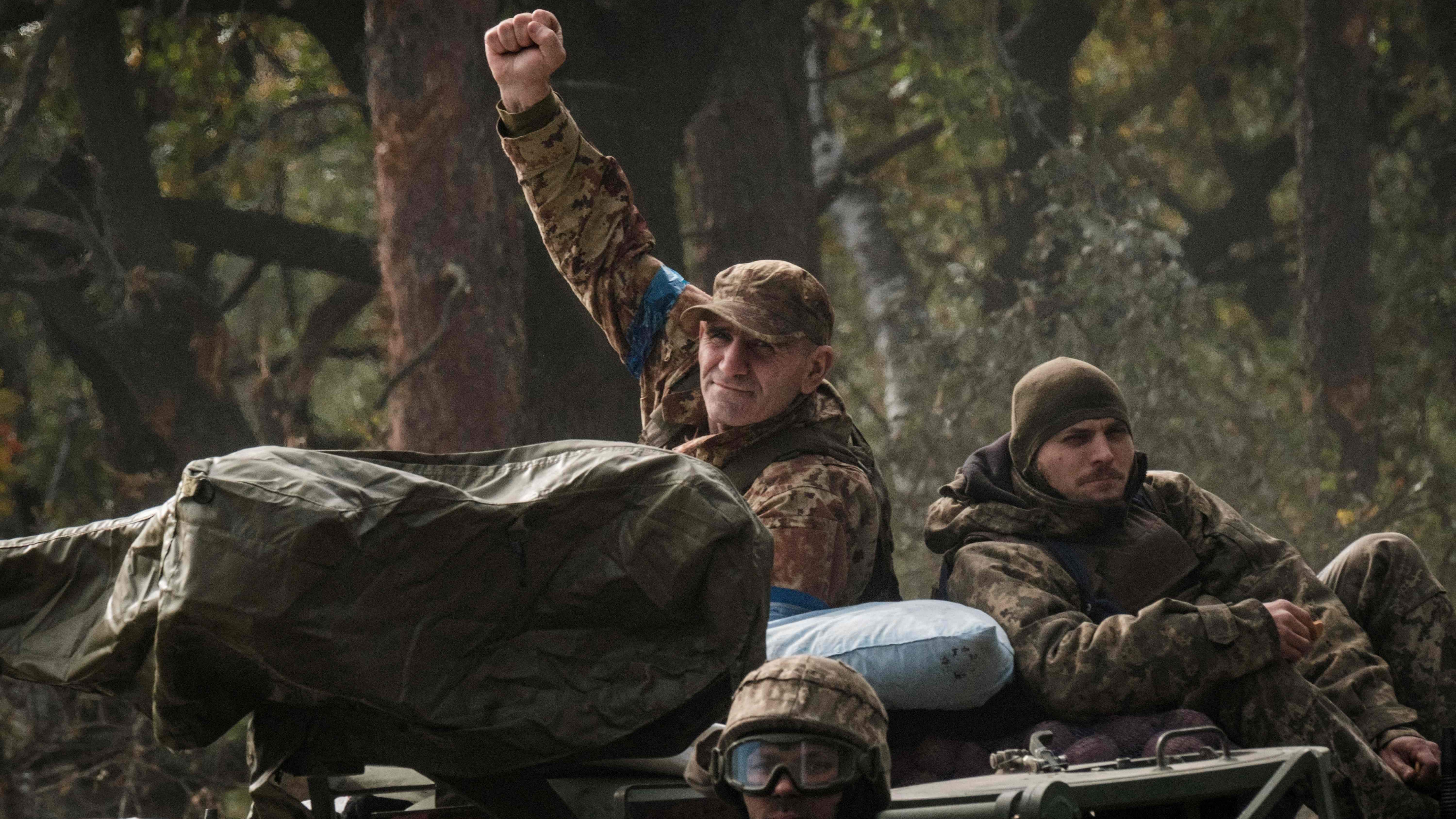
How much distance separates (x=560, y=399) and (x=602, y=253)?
12.6 ft

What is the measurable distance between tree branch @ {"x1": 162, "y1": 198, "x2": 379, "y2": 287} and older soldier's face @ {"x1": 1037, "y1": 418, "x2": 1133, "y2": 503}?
724cm

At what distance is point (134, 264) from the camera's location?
10570 millimetres

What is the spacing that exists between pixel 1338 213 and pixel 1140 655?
437 inches

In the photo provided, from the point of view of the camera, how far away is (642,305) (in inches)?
211

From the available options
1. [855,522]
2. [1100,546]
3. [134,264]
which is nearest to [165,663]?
[855,522]

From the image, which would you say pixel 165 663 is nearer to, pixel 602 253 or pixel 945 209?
pixel 602 253

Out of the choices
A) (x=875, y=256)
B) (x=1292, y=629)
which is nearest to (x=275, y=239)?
(x=875, y=256)

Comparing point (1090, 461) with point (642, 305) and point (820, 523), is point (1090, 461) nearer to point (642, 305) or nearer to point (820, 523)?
point (820, 523)

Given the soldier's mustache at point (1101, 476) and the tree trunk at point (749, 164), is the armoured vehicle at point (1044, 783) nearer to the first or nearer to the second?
the soldier's mustache at point (1101, 476)

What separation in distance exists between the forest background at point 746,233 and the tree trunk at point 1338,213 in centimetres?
3

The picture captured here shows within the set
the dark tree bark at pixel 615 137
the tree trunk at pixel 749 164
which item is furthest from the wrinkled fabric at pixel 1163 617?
the tree trunk at pixel 749 164

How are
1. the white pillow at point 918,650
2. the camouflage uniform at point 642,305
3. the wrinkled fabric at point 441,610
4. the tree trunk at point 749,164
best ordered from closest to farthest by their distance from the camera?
1. the wrinkled fabric at point 441,610
2. the white pillow at point 918,650
3. the camouflage uniform at point 642,305
4. the tree trunk at point 749,164

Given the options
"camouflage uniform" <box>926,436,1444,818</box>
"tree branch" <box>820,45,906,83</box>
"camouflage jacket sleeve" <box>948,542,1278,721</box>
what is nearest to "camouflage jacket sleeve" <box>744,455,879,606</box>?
"camouflage uniform" <box>926,436,1444,818</box>

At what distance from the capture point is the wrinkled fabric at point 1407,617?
4301mm
